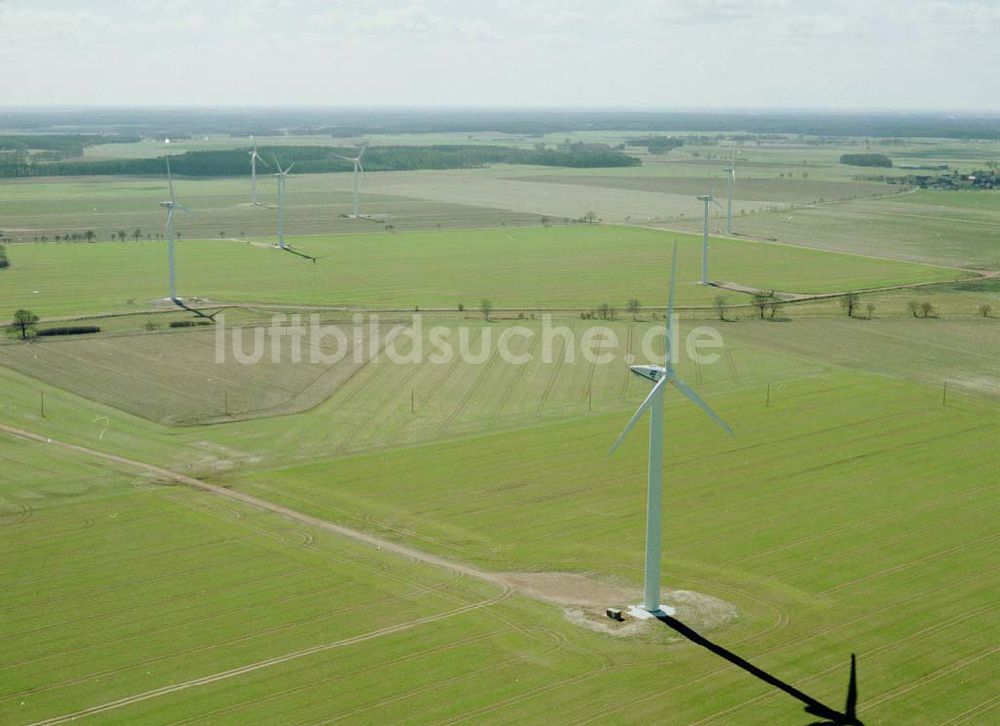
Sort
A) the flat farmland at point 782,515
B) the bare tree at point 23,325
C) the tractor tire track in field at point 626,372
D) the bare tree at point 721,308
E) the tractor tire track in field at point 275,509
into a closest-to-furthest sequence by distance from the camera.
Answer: the flat farmland at point 782,515
the tractor tire track in field at point 275,509
the tractor tire track in field at point 626,372
the bare tree at point 23,325
the bare tree at point 721,308

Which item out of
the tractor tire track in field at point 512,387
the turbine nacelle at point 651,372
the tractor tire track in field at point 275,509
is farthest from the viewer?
the tractor tire track in field at point 512,387

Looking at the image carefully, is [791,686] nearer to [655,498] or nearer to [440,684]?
[655,498]

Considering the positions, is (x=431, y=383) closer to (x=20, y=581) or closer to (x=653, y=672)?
(x=20, y=581)

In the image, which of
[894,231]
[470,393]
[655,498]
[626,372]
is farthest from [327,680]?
[894,231]

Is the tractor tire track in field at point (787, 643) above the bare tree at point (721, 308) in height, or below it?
below

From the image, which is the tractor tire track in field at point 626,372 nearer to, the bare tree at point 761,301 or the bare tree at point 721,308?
the bare tree at point 721,308

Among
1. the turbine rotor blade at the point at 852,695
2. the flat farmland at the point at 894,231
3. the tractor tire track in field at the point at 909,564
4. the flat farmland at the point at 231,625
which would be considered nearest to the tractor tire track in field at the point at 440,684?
the flat farmland at the point at 231,625
